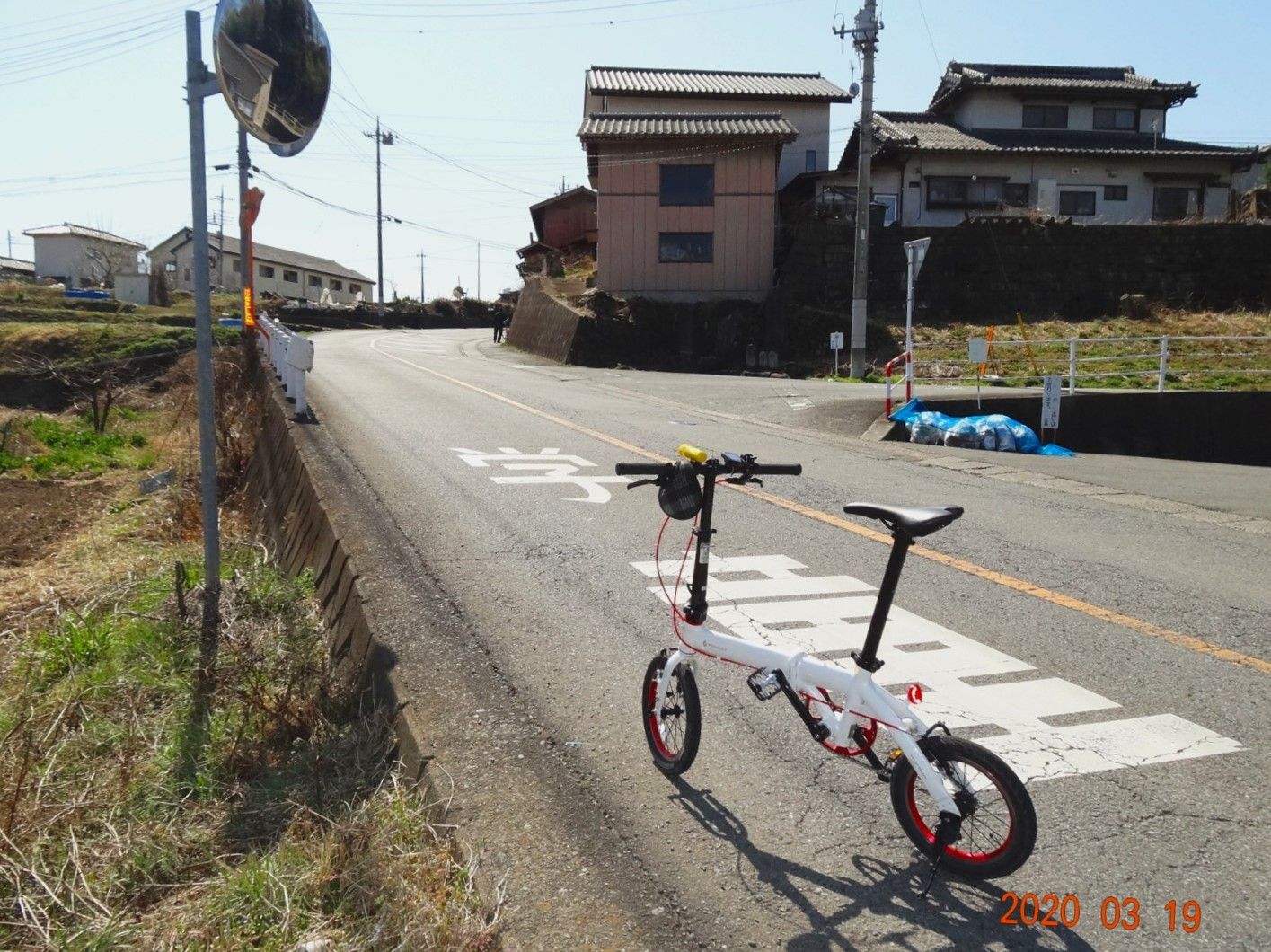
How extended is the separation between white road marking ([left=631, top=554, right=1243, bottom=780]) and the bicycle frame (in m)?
0.93

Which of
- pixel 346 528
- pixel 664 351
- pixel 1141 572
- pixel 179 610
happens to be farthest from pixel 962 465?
pixel 664 351

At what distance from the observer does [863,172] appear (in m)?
24.1

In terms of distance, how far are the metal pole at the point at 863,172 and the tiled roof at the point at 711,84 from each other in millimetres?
15006

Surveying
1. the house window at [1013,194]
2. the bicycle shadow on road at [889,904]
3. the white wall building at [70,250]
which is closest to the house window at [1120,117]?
the house window at [1013,194]

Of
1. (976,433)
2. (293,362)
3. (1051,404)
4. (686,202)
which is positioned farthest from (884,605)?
(686,202)

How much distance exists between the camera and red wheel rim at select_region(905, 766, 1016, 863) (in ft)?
9.34

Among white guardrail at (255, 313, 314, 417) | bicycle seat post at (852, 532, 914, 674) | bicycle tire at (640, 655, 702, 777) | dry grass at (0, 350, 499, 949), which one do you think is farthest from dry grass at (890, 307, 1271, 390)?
bicycle seat post at (852, 532, 914, 674)

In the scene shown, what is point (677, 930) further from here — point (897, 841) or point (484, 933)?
point (897, 841)

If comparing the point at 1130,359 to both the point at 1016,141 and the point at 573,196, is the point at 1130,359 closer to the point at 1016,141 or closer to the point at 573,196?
the point at 1016,141

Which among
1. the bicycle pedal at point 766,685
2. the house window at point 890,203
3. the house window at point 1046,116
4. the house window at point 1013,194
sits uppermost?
the house window at point 1046,116

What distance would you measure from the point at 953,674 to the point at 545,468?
6022 millimetres

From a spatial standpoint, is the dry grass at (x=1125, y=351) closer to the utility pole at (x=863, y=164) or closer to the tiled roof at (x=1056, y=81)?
the utility pole at (x=863, y=164)

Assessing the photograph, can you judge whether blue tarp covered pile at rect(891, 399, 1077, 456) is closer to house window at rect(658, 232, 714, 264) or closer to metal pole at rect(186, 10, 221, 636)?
metal pole at rect(186, 10, 221, 636)

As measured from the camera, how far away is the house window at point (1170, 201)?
3581 cm
